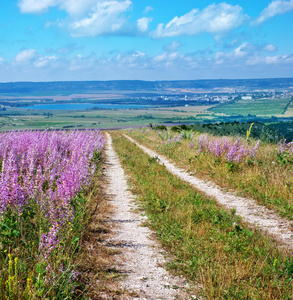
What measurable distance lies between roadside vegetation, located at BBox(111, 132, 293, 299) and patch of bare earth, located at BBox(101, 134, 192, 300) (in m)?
0.23

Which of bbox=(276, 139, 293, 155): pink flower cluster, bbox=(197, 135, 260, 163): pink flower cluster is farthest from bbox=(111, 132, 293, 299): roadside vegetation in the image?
bbox=(276, 139, 293, 155): pink flower cluster

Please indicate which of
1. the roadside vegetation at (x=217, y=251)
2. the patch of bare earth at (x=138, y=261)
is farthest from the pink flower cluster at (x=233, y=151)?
the patch of bare earth at (x=138, y=261)

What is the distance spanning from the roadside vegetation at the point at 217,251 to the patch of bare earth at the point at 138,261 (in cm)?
23

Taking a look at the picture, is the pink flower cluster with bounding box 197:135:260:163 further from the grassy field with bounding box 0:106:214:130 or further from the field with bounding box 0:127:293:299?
the grassy field with bounding box 0:106:214:130

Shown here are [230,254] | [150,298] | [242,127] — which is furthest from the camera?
[242,127]

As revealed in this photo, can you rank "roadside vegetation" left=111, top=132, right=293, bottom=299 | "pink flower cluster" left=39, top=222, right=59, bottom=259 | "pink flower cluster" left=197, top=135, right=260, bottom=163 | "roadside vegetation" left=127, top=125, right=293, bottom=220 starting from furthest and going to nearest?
1. "pink flower cluster" left=197, top=135, right=260, bottom=163
2. "roadside vegetation" left=127, top=125, right=293, bottom=220
3. "roadside vegetation" left=111, top=132, right=293, bottom=299
4. "pink flower cluster" left=39, top=222, right=59, bottom=259

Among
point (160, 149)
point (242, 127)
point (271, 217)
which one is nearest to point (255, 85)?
point (242, 127)

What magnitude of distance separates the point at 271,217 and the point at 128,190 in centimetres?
466

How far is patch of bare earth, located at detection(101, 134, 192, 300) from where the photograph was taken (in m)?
3.75

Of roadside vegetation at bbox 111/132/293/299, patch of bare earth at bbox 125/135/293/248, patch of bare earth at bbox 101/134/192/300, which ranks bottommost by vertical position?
patch of bare earth at bbox 125/135/293/248

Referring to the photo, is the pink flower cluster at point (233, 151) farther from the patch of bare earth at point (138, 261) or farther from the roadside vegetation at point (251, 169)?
the patch of bare earth at point (138, 261)

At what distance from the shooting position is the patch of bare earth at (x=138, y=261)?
3.75 metres

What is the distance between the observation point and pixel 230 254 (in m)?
4.70

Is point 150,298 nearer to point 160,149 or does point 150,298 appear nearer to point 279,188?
point 279,188
